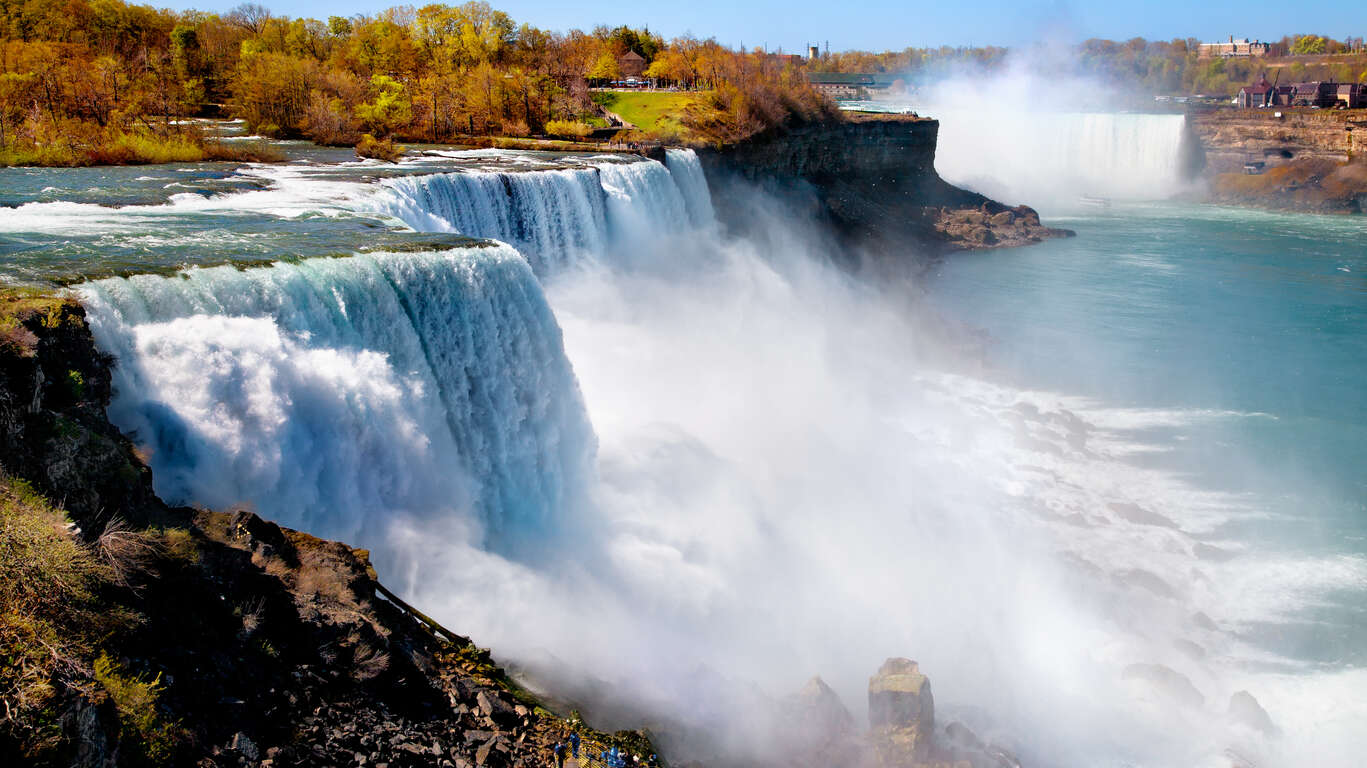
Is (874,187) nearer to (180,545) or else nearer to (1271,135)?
(1271,135)

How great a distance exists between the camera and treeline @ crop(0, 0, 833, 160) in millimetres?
22688

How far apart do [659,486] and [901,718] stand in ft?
20.6

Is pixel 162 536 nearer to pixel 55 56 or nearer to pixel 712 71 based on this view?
pixel 55 56

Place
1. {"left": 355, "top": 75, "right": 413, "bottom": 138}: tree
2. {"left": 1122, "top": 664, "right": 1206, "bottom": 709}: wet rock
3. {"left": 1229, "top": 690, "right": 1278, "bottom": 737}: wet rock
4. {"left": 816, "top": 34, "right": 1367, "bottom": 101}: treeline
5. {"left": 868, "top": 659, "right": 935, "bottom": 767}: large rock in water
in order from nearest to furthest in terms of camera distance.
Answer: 1. {"left": 868, "top": 659, "right": 935, "bottom": 767}: large rock in water
2. {"left": 1229, "top": 690, "right": 1278, "bottom": 737}: wet rock
3. {"left": 1122, "top": 664, "right": 1206, "bottom": 709}: wet rock
4. {"left": 355, "top": 75, "right": 413, "bottom": 138}: tree
5. {"left": 816, "top": 34, "right": 1367, "bottom": 101}: treeline

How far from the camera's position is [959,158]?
61.3 metres

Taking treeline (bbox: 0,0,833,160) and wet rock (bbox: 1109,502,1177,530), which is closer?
wet rock (bbox: 1109,502,1177,530)

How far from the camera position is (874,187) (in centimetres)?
4228

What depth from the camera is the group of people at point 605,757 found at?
6.43 metres

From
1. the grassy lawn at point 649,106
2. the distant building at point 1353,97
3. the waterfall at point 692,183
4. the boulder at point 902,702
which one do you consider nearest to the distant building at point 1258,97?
the distant building at point 1353,97

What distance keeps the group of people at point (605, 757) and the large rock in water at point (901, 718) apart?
305 cm

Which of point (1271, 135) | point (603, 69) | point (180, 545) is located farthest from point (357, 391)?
point (1271, 135)

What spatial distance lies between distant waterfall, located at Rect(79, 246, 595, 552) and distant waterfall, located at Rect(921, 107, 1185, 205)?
47.7 m

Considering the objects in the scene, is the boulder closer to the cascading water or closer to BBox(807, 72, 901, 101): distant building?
the cascading water

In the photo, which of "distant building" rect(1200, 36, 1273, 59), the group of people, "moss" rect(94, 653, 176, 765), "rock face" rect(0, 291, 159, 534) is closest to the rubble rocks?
the group of people
